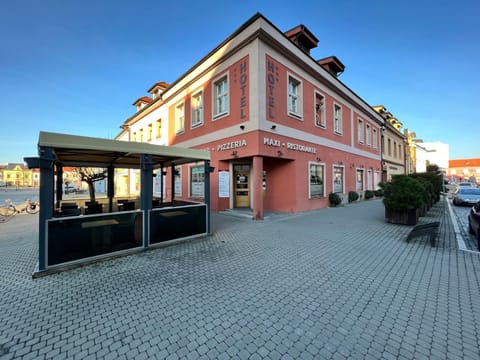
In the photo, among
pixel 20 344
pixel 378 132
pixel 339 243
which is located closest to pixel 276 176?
pixel 339 243

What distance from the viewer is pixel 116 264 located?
4.60m

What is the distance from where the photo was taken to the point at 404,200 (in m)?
8.38

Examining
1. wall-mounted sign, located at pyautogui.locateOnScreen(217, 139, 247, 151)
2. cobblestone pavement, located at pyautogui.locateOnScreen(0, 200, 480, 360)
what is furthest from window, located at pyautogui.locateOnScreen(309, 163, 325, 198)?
cobblestone pavement, located at pyautogui.locateOnScreen(0, 200, 480, 360)

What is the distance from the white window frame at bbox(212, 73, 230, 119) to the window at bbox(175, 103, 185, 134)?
389cm

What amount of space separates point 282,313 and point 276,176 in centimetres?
928

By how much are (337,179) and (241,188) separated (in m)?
7.34

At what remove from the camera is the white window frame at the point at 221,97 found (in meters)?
10.9

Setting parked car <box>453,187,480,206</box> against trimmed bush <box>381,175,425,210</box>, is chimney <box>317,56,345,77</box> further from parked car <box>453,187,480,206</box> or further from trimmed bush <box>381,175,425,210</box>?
parked car <box>453,187,480,206</box>

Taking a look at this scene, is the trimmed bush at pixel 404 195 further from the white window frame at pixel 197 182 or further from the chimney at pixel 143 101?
the chimney at pixel 143 101

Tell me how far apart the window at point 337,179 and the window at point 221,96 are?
849cm

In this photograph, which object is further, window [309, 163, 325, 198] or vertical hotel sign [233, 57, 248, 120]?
window [309, 163, 325, 198]

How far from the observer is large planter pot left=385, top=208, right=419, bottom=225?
8.42 metres

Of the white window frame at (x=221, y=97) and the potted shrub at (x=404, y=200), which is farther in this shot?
the white window frame at (x=221, y=97)

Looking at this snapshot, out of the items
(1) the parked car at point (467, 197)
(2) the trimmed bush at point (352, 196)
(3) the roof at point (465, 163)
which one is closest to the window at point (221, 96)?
(2) the trimmed bush at point (352, 196)
